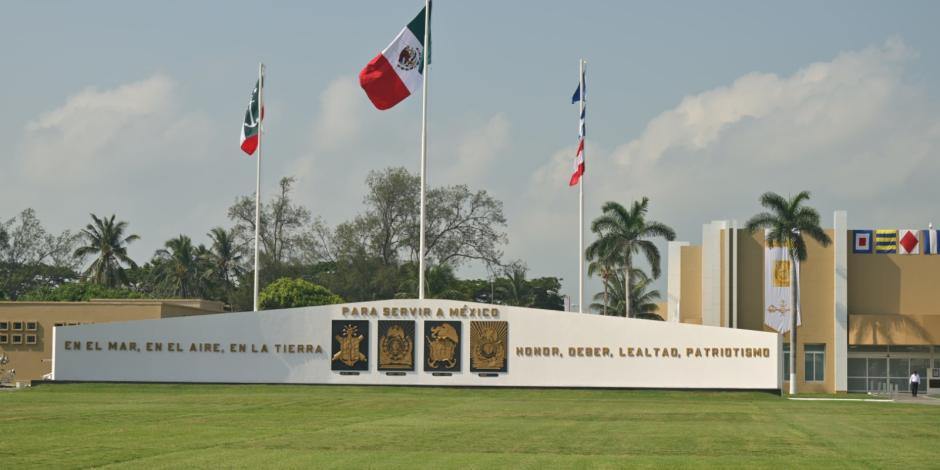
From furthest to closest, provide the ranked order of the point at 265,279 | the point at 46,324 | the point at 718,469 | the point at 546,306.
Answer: the point at 546,306, the point at 265,279, the point at 46,324, the point at 718,469

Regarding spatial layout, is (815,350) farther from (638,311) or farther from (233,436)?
(233,436)

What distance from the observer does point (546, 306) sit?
120 m

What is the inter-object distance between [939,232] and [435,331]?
3309 centimetres

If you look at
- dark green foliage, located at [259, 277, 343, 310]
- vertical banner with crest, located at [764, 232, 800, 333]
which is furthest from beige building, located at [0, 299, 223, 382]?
vertical banner with crest, located at [764, 232, 800, 333]

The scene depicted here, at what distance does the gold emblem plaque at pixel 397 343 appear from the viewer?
56.1 meters

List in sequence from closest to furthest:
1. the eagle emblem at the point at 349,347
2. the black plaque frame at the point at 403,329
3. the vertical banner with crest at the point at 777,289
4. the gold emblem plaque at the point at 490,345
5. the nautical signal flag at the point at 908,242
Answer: the gold emblem plaque at the point at 490,345, the black plaque frame at the point at 403,329, the eagle emblem at the point at 349,347, the vertical banner with crest at the point at 777,289, the nautical signal flag at the point at 908,242

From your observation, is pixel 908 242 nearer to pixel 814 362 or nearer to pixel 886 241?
pixel 886 241

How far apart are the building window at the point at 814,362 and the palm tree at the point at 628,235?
952cm

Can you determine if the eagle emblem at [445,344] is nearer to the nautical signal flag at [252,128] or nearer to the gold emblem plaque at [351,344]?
the gold emblem plaque at [351,344]

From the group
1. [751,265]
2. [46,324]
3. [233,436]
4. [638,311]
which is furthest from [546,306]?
[233,436]

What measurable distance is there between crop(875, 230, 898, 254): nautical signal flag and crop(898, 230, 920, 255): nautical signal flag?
0.79 ft

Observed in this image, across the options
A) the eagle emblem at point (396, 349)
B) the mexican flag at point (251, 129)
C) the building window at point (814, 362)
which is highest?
the mexican flag at point (251, 129)

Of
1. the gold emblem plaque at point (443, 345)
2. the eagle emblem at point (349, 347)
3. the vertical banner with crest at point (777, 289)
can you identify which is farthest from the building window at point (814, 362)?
the eagle emblem at point (349, 347)

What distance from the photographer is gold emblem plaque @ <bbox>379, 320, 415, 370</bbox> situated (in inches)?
2207
